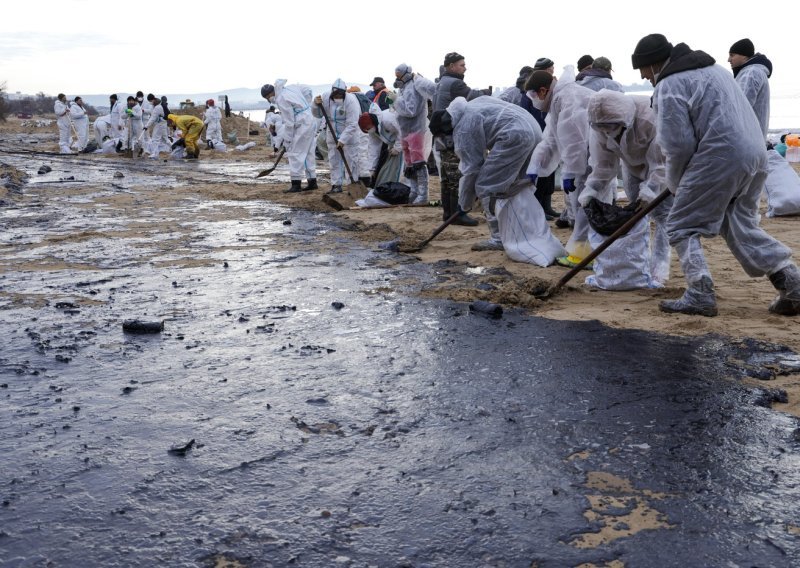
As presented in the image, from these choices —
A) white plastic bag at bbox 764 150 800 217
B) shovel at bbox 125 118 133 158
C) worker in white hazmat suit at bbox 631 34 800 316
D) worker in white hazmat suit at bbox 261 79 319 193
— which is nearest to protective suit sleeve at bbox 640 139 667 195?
worker in white hazmat suit at bbox 631 34 800 316

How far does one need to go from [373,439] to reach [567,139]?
13.2 feet

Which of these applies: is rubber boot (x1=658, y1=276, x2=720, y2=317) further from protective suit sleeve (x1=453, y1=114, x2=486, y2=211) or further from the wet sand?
protective suit sleeve (x1=453, y1=114, x2=486, y2=211)

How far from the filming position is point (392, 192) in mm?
11062

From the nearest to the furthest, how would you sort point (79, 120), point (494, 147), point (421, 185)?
1. point (494, 147)
2. point (421, 185)
3. point (79, 120)

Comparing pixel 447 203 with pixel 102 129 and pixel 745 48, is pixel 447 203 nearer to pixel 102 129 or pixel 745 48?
pixel 745 48

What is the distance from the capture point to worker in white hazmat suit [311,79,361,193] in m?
12.4

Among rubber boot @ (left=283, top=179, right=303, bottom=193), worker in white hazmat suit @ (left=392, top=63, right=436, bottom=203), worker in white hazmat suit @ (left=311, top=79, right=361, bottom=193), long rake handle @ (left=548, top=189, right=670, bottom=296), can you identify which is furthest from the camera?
rubber boot @ (left=283, top=179, right=303, bottom=193)

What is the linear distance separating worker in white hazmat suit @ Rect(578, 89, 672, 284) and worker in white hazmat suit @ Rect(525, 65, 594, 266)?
0.57 meters

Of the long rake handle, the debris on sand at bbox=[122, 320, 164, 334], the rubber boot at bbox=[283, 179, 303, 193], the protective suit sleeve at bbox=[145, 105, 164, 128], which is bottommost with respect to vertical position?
the debris on sand at bbox=[122, 320, 164, 334]

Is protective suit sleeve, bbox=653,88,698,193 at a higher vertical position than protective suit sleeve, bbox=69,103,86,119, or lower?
lower

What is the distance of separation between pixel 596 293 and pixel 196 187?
10.5 meters

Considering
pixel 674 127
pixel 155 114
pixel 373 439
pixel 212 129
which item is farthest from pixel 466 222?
pixel 212 129

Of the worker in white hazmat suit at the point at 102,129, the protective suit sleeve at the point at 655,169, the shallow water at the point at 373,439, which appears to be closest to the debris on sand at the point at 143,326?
the shallow water at the point at 373,439

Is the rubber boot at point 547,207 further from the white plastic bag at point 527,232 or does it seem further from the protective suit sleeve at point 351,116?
the protective suit sleeve at point 351,116
